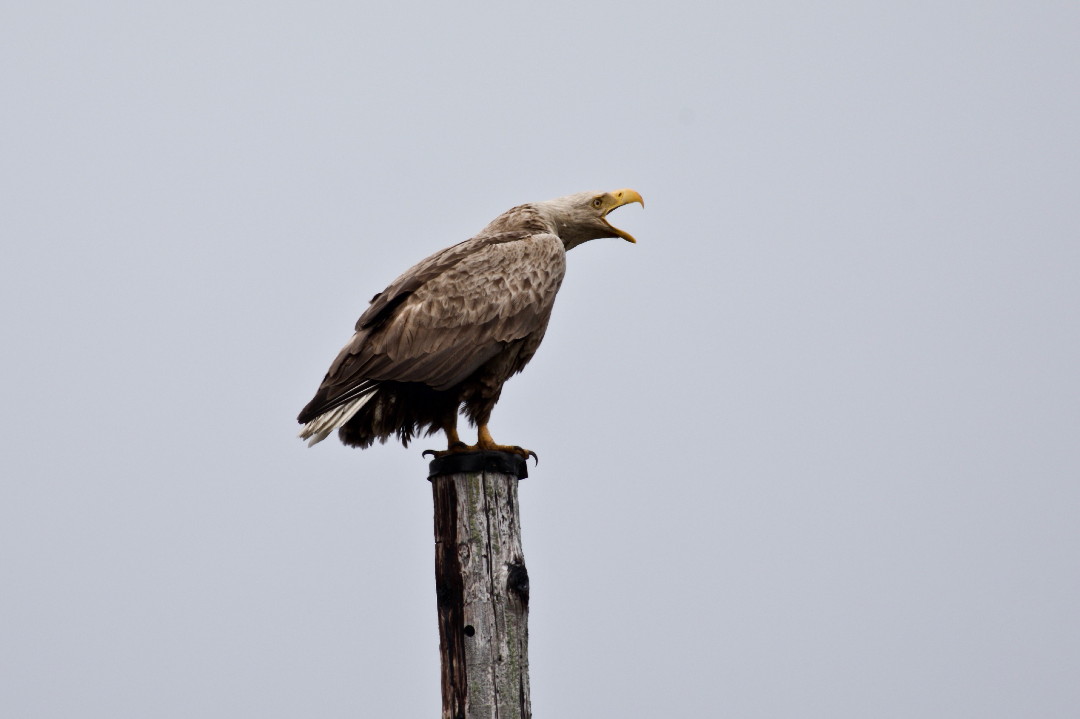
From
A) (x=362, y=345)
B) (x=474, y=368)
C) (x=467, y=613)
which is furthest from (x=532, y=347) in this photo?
(x=467, y=613)

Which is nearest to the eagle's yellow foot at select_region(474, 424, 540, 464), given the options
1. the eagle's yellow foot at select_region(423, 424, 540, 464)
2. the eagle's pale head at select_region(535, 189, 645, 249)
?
the eagle's yellow foot at select_region(423, 424, 540, 464)

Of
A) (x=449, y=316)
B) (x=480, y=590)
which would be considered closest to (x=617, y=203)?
(x=449, y=316)

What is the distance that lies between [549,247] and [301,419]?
1678 mm

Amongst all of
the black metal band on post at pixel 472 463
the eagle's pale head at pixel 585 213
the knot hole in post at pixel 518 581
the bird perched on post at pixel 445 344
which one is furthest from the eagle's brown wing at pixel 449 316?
the knot hole in post at pixel 518 581

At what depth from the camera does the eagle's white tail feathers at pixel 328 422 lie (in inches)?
223

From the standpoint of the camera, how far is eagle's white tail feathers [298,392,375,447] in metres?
5.68

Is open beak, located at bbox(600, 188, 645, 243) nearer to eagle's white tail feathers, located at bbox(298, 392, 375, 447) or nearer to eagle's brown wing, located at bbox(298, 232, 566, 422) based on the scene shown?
eagle's brown wing, located at bbox(298, 232, 566, 422)

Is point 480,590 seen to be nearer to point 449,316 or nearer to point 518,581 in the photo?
point 518,581

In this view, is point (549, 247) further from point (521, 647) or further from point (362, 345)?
point (521, 647)

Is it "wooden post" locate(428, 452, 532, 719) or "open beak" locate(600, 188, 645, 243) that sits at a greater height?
"open beak" locate(600, 188, 645, 243)

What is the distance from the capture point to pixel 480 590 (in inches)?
185

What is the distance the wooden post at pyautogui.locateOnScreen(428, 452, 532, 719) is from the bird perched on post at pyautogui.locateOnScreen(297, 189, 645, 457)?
78cm

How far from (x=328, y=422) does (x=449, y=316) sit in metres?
0.80

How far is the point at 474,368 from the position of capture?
19.9 ft
